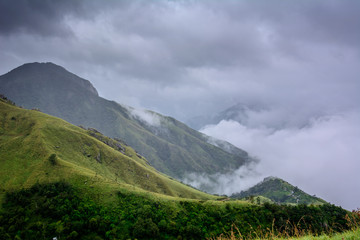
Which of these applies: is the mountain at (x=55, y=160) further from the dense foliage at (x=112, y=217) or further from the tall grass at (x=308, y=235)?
the tall grass at (x=308, y=235)

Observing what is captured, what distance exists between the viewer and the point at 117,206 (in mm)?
93875

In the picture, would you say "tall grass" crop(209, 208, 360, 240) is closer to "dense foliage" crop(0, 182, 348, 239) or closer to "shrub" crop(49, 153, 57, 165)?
"dense foliage" crop(0, 182, 348, 239)

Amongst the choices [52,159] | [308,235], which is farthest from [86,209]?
[308,235]

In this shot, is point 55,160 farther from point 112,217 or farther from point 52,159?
point 112,217

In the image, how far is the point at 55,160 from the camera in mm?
116312

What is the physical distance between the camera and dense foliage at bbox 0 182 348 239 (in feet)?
239

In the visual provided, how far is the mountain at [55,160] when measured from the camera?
104250 mm

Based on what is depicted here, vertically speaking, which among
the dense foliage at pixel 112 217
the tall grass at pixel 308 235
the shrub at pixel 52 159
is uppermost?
the tall grass at pixel 308 235

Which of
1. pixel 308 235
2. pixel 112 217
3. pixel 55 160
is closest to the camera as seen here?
pixel 308 235

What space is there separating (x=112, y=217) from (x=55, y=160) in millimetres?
59330

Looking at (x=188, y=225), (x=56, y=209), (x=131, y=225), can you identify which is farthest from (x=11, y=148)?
(x=188, y=225)

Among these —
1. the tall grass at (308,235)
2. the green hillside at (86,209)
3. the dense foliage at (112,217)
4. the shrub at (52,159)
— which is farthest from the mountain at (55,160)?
the tall grass at (308,235)

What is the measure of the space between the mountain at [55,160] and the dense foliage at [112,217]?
34.8 feet

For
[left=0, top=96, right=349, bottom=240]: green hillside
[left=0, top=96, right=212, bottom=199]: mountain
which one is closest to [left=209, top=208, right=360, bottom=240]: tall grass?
[left=0, top=96, right=349, bottom=240]: green hillside
